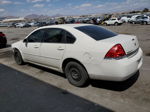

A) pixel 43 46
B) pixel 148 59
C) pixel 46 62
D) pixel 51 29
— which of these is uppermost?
pixel 51 29

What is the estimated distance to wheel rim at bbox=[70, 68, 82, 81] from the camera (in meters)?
3.96

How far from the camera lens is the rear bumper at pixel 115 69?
3.28 metres

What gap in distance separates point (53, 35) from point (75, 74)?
1366 millimetres

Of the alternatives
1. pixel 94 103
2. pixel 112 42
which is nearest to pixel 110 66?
pixel 112 42

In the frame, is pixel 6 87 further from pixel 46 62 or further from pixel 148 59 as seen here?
pixel 148 59

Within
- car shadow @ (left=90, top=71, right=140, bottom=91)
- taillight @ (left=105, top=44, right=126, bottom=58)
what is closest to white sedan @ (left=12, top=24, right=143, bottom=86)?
taillight @ (left=105, top=44, right=126, bottom=58)

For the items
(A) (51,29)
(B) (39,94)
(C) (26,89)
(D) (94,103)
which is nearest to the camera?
(D) (94,103)

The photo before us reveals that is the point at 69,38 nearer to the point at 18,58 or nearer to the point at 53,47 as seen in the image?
the point at 53,47

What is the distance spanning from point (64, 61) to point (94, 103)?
1.43m

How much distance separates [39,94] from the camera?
3811 millimetres

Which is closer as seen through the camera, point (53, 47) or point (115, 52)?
point (115, 52)

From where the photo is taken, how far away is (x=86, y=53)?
3586 millimetres

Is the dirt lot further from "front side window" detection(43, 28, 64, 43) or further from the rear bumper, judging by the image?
"front side window" detection(43, 28, 64, 43)

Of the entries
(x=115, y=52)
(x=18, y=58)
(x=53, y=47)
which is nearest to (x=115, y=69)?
(x=115, y=52)
